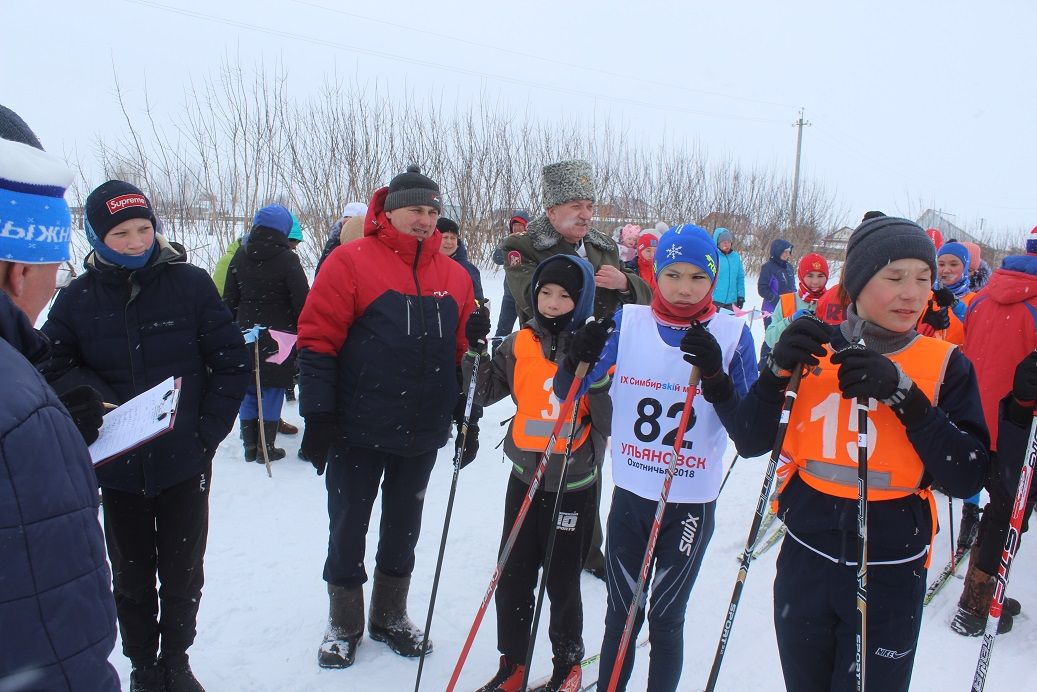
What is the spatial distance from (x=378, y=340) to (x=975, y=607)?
3.49 meters

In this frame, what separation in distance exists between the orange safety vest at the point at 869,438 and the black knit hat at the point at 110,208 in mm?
2598

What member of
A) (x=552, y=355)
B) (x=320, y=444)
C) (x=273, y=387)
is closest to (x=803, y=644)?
(x=552, y=355)

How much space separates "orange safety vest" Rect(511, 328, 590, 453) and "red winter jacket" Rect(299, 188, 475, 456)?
0.45 m

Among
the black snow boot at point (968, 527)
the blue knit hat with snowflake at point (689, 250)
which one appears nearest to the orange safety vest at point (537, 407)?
the blue knit hat with snowflake at point (689, 250)

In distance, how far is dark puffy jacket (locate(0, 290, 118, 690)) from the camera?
852 mm

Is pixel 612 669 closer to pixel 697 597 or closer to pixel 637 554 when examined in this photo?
pixel 637 554

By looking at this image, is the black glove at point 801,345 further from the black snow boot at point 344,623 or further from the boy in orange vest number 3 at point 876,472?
the black snow boot at point 344,623

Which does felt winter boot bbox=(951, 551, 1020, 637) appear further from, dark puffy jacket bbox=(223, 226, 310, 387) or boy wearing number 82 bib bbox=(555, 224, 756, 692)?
dark puffy jacket bbox=(223, 226, 310, 387)

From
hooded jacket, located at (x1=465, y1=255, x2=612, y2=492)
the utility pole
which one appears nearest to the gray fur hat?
hooded jacket, located at (x1=465, y1=255, x2=612, y2=492)

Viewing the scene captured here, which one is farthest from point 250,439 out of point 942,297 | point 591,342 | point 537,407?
point 942,297

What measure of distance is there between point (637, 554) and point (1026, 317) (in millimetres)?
2661

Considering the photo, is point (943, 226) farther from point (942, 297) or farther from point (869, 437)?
point (869, 437)

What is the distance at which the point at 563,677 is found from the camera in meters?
2.73

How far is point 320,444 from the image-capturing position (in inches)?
109
